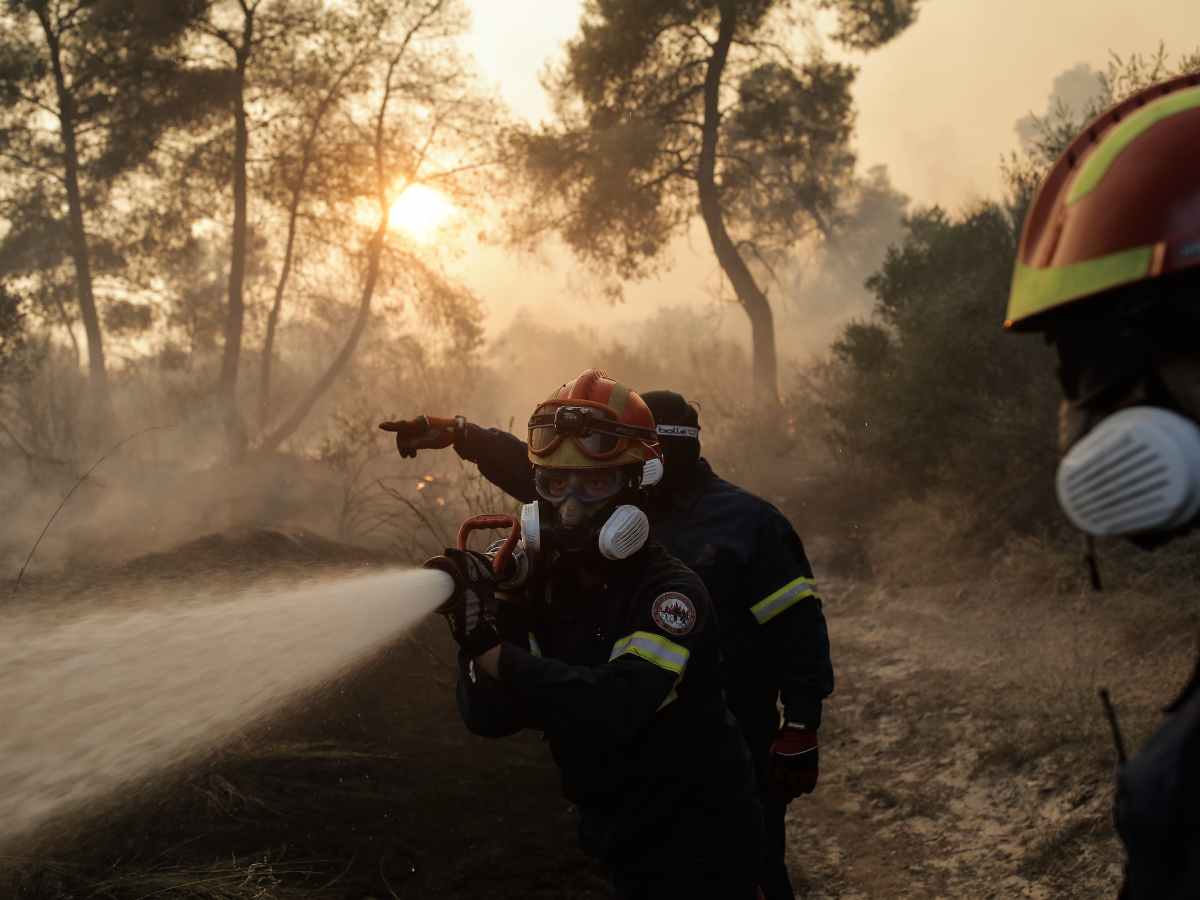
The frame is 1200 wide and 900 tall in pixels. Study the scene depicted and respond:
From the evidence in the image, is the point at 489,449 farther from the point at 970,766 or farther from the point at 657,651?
the point at 970,766

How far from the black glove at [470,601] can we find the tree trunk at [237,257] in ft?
55.1

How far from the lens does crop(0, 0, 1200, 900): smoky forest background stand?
11336 millimetres

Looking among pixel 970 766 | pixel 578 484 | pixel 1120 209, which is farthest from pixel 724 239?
pixel 1120 209

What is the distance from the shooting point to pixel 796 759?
357cm

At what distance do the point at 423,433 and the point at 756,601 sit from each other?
1.52 metres

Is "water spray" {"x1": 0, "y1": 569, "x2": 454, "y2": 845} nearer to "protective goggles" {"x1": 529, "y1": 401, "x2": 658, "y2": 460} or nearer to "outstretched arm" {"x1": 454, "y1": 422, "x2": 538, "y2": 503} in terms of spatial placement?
"protective goggles" {"x1": 529, "y1": 401, "x2": 658, "y2": 460}

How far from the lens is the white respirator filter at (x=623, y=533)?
8.45 feet

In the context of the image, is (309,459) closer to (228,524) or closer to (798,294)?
(228,524)

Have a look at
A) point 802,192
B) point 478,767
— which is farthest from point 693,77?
point 478,767

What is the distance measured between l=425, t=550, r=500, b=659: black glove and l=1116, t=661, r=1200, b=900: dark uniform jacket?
1.48 m

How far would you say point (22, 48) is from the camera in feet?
52.3

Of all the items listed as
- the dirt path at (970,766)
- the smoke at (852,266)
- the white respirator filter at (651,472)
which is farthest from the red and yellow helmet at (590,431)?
the smoke at (852,266)

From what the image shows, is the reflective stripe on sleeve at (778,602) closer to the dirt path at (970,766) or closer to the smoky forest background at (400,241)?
the dirt path at (970,766)

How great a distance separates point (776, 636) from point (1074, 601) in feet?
16.9
